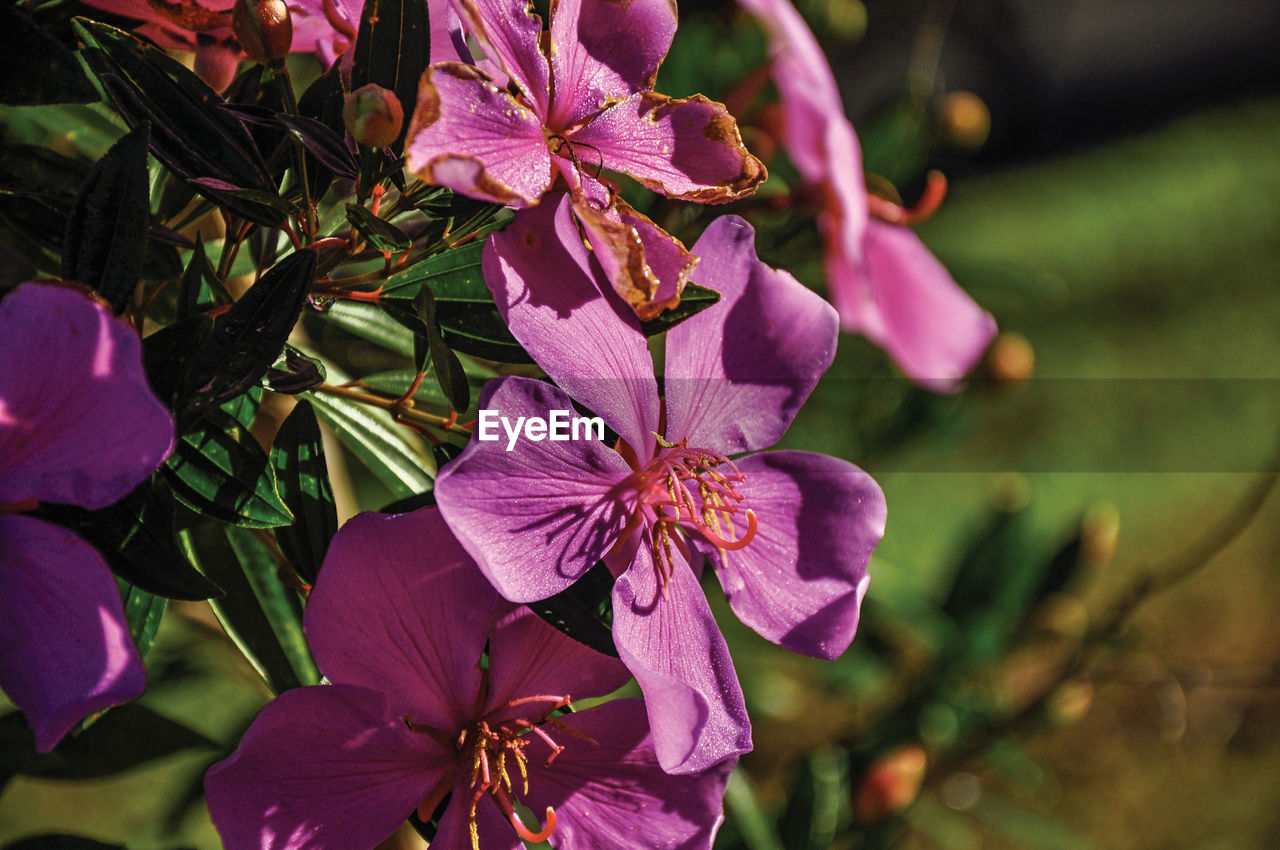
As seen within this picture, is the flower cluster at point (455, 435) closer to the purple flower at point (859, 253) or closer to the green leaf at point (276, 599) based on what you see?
the green leaf at point (276, 599)

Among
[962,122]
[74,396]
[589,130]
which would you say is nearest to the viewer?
[74,396]

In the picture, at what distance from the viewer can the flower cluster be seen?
0.39 meters

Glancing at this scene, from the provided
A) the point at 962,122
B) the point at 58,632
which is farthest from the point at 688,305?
the point at 962,122

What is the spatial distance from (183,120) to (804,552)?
1.10 feet

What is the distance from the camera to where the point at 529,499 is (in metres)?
0.43

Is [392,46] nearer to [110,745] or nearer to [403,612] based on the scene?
[403,612]

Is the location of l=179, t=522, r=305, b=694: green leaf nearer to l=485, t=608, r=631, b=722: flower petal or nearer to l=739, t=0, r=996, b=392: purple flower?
l=485, t=608, r=631, b=722: flower petal

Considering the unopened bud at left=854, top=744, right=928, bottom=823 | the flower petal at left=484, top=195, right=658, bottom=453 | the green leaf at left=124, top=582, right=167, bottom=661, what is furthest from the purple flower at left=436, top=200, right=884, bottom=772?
the unopened bud at left=854, top=744, right=928, bottom=823

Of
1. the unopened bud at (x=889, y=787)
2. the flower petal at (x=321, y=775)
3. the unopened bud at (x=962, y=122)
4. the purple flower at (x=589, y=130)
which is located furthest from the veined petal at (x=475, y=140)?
the unopened bud at (x=962, y=122)

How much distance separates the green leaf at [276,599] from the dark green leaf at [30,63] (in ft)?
0.77

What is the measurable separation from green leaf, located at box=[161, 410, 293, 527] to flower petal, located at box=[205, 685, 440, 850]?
0.08 m

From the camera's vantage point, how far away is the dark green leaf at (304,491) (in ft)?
1.66

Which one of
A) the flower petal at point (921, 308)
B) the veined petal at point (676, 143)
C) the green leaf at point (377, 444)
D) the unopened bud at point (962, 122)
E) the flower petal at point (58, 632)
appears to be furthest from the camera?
the unopened bud at point (962, 122)

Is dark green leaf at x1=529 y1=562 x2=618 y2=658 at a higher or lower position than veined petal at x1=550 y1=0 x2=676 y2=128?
lower
